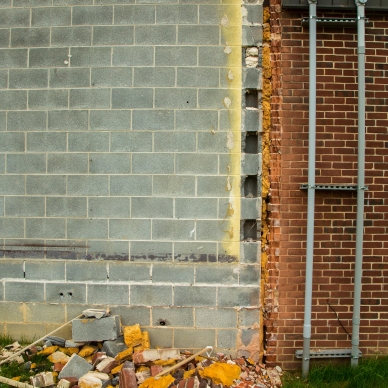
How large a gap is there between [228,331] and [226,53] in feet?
9.73

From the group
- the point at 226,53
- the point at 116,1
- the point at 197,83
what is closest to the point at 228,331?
the point at 197,83

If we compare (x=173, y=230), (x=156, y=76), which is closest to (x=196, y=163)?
(x=173, y=230)

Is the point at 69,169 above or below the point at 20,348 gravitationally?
above

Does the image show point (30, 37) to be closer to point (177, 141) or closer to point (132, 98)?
point (132, 98)

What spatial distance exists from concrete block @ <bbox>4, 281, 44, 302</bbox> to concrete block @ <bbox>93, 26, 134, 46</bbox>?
2732mm

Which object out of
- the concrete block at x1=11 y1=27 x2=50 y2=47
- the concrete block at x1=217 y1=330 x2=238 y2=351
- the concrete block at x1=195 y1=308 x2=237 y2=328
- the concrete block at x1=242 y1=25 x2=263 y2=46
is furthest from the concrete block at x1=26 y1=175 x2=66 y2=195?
the concrete block at x1=242 y1=25 x2=263 y2=46

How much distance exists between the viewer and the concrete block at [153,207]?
4156 millimetres

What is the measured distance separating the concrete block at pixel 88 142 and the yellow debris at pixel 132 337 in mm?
1924

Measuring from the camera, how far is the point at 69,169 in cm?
424

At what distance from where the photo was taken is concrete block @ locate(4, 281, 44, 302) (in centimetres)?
423

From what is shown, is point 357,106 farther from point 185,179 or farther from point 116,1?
point 116,1

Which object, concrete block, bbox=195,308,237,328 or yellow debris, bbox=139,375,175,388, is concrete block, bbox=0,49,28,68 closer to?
concrete block, bbox=195,308,237,328

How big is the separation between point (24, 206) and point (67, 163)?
0.68 meters

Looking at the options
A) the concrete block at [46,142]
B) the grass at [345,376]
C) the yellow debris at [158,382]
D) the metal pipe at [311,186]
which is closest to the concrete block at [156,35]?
the concrete block at [46,142]
